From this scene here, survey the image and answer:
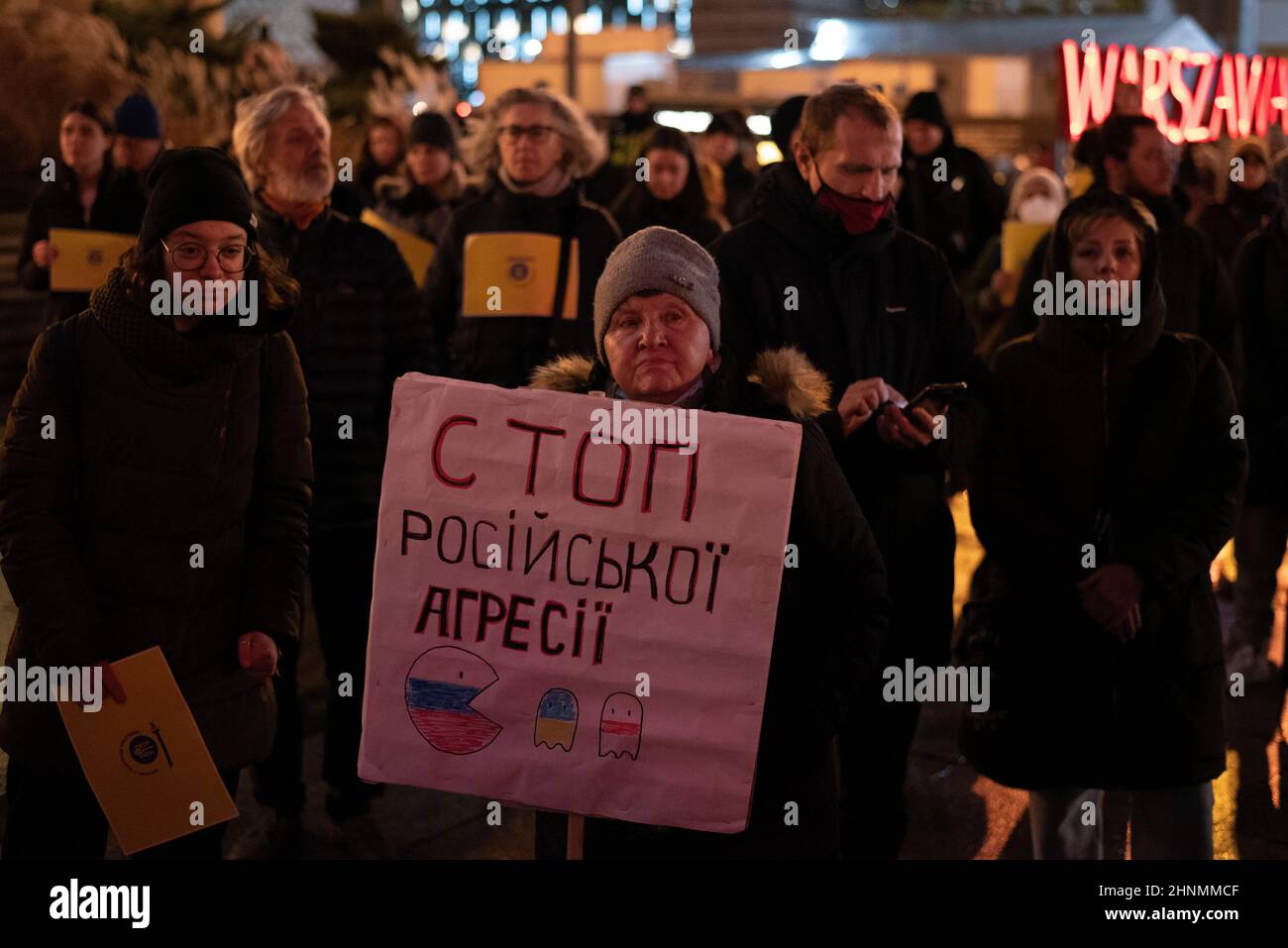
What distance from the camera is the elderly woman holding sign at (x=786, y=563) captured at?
3.08 m

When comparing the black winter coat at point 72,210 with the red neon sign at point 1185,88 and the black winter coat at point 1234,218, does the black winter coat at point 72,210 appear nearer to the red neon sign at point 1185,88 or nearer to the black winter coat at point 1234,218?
the black winter coat at point 1234,218

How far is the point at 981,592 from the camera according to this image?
13.8 ft

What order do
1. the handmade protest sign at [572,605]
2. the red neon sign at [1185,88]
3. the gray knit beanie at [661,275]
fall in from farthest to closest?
1. the red neon sign at [1185,88]
2. the gray knit beanie at [661,275]
3. the handmade protest sign at [572,605]

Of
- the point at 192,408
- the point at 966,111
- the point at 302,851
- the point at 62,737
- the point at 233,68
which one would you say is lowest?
the point at 302,851

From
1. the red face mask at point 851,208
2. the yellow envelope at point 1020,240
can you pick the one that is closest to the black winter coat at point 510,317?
the red face mask at point 851,208

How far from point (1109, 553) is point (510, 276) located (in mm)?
2498

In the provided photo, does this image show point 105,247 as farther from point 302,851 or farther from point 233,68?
point 233,68

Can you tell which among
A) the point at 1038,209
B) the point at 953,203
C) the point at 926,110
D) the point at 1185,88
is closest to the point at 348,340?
the point at 926,110

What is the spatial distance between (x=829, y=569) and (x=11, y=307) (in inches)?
299

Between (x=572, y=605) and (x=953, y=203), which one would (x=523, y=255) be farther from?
(x=953, y=203)

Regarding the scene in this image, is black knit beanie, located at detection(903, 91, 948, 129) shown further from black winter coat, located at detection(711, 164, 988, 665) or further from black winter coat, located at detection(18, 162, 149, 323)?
black winter coat, located at detection(711, 164, 988, 665)

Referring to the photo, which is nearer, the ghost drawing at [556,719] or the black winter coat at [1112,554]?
the ghost drawing at [556,719]

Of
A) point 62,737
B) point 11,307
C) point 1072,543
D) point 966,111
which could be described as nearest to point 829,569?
point 1072,543

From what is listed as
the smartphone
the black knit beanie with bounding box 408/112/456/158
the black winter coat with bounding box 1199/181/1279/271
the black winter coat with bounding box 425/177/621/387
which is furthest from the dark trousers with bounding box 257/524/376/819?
the black winter coat with bounding box 1199/181/1279/271
